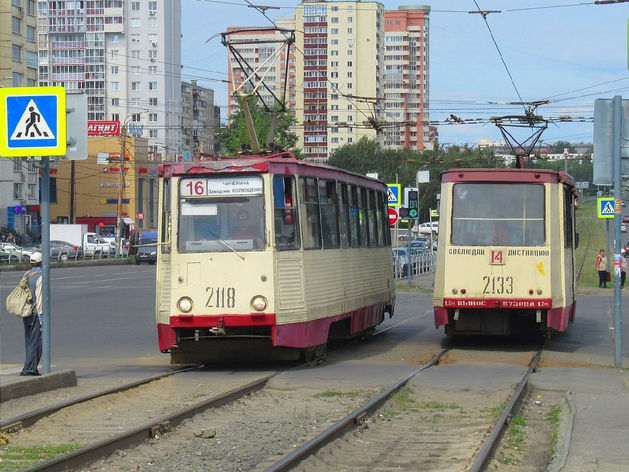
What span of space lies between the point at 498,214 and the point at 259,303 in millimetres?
5223

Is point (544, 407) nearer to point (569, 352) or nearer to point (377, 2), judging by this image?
point (569, 352)

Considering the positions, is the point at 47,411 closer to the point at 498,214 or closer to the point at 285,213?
the point at 285,213

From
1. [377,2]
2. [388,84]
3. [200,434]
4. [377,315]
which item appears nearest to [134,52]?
[377,2]

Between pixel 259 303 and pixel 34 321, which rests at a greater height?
pixel 259 303

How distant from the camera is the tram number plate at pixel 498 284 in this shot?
51.6 ft

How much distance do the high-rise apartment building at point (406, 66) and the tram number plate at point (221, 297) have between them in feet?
448

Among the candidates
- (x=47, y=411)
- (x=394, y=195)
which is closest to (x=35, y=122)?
(x=47, y=411)

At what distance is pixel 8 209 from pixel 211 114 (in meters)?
94.3

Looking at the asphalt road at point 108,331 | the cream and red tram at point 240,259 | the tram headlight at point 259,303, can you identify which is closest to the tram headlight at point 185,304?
the cream and red tram at point 240,259

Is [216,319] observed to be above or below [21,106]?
below

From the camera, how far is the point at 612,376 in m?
13.1

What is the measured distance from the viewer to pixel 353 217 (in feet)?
53.5

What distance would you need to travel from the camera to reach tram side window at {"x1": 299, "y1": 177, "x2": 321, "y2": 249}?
13461 mm

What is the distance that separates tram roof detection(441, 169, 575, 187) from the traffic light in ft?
51.7
